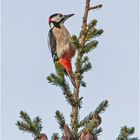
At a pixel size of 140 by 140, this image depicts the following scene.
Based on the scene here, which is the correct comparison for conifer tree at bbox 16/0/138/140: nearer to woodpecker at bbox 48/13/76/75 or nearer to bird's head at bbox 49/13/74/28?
woodpecker at bbox 48/13/76/75

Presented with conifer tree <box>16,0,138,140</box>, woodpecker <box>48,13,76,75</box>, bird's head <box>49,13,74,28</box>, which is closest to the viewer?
conifer tree <box>16,0,138,140</box>

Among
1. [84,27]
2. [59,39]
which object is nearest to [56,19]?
[59,39]

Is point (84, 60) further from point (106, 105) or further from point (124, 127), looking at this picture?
point (124, 127)

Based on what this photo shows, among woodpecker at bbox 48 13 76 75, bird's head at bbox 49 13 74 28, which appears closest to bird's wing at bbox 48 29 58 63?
woodpecker at bbox 48 13 76 75

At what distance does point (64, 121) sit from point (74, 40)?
63 cm

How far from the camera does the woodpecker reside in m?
6.16

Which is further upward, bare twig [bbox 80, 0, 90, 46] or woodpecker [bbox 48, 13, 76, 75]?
woodpecker [bbox 48, 13, 76, 75]

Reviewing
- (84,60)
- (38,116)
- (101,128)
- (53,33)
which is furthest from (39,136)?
(53,33)

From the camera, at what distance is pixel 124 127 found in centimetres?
342

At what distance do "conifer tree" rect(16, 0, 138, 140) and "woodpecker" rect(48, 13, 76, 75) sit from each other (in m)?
1.98

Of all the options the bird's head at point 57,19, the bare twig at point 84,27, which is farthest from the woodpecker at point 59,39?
the bare twig at point 84,27

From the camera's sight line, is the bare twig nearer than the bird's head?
Yes

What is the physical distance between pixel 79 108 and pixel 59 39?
3.30 metres

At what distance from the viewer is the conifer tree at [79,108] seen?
11.0 ft
